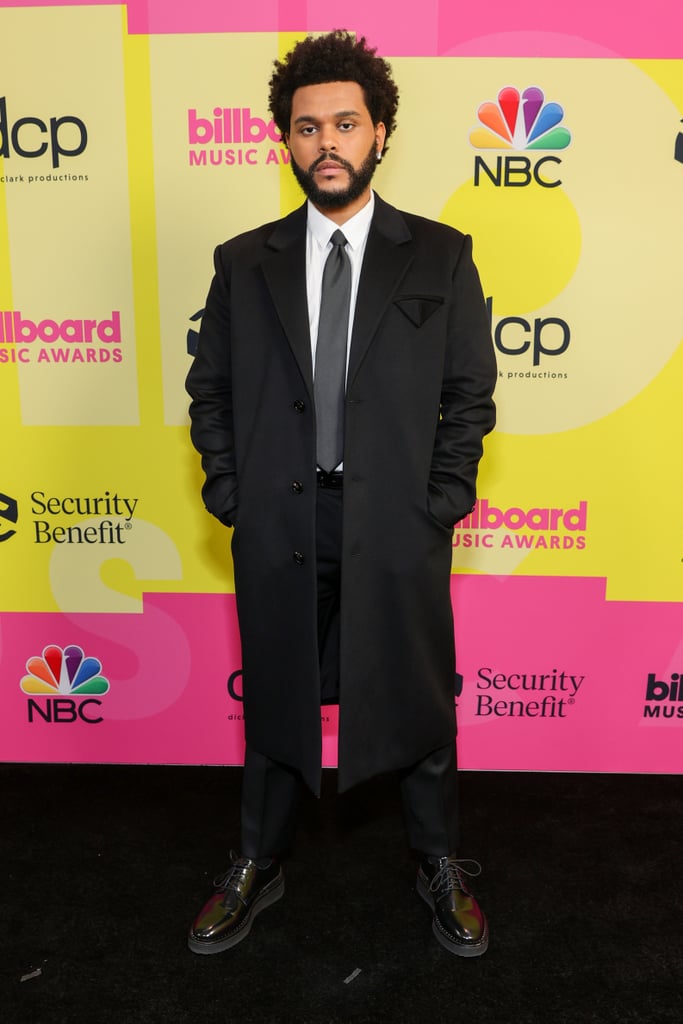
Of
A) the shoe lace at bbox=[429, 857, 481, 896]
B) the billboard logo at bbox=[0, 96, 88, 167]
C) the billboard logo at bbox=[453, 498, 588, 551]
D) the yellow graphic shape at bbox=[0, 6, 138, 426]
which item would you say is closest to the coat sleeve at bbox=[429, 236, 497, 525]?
the billboard logo at bbox=[453, 498, 588, 551]

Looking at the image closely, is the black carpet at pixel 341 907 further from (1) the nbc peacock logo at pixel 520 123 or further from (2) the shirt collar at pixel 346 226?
(1) the nbc peacock logo at pixel 520 123

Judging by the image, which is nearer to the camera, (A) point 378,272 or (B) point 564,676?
(A) point 378,272

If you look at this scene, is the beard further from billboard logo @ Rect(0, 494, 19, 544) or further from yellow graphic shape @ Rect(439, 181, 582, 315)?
billboard logo @ Rect(0, 494, 19, 544)

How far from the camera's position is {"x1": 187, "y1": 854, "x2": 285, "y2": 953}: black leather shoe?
208 centimetres

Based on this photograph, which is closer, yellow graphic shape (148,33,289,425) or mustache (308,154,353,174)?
mustache (308,154,353,174)

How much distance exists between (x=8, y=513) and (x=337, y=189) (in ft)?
4.96

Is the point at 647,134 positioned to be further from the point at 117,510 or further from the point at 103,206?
the point at 117,510

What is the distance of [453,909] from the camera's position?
2109mm

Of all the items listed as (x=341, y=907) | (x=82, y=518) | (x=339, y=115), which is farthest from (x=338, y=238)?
(x=341, y=907)

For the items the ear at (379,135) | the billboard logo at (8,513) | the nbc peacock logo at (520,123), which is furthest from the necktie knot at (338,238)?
the billboard logo at (8,513)

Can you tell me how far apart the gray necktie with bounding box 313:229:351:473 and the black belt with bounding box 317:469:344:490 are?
0.07 meters

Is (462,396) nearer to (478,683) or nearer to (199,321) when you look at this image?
(199,321)

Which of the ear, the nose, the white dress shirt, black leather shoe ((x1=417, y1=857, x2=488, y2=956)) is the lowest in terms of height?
black leather shoe ((x1=417, y1=857, x2=488, y2=956))

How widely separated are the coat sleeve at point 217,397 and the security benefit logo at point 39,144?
2.57ft
